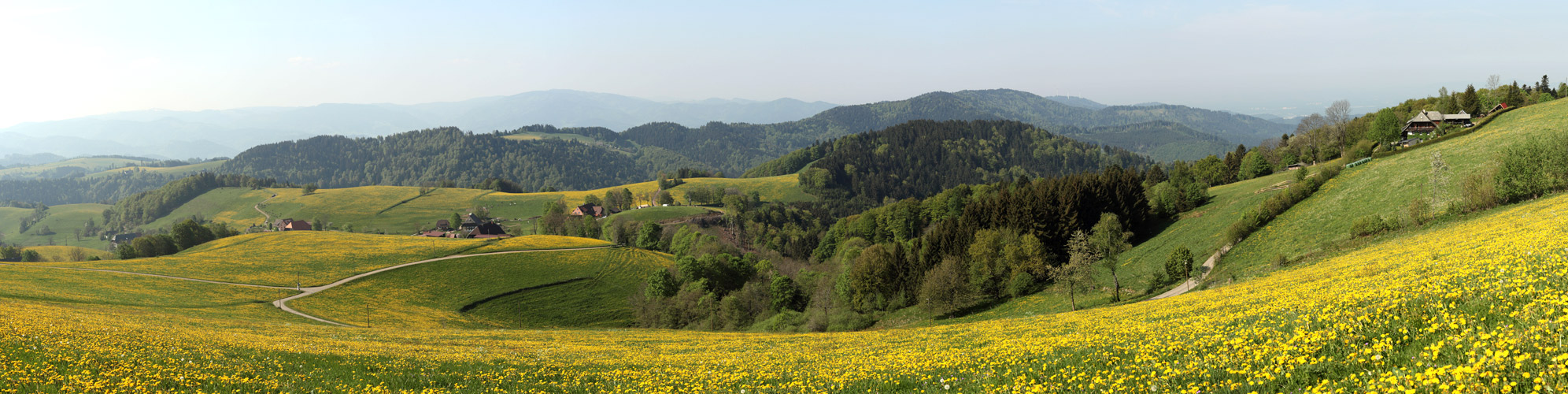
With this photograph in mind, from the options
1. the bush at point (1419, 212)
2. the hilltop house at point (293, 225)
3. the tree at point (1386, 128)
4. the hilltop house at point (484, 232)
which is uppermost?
the hilltop house at point (293, 225)

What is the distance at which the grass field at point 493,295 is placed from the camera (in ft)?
246

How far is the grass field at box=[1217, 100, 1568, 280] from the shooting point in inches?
2073

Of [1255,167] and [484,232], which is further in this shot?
[484,232]

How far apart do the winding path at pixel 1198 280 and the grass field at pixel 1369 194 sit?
3.33 feet

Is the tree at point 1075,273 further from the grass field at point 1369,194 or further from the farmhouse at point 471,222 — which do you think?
the farmhouse at point 471,222

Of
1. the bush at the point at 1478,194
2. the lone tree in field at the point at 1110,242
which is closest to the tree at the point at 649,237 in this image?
the lone tree in field at the point at 1110,242

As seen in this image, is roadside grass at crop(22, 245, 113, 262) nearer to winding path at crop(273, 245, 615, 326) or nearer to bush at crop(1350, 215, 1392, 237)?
winding path at crop(273, 245, 615, 326)

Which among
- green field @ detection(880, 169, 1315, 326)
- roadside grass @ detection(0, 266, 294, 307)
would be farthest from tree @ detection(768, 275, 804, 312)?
roadside grass @ detection(0, 266, 294, 307)

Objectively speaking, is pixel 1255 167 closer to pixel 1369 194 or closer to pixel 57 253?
pixel 1369 194

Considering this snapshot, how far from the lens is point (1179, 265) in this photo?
56.7 metres

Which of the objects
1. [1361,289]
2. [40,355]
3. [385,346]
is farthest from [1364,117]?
[40,355]

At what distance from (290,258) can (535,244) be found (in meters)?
38.0

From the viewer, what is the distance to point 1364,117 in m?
119

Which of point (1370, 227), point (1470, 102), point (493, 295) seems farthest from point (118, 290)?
point (1470, 102)
